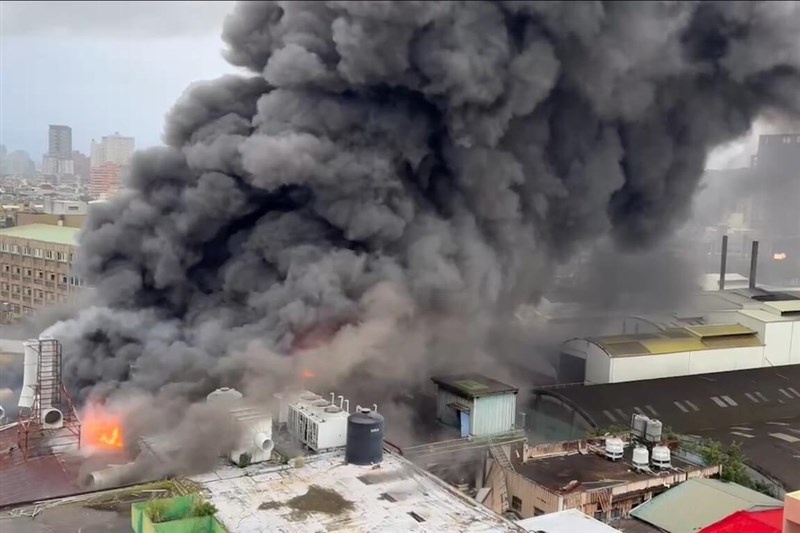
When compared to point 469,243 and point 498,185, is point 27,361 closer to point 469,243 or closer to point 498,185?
point 469,243

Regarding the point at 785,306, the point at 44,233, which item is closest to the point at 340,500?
the point at 785,306

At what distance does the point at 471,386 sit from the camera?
21391 millimetres

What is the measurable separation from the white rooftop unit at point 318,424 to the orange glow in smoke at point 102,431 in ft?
12.9

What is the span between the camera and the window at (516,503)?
57.9ft

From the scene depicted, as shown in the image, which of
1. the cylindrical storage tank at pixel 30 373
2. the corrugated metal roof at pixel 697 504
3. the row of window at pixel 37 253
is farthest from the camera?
the row of window at pixel 37 253

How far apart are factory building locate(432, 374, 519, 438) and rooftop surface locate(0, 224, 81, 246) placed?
25.7m

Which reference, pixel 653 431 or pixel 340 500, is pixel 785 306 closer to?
pixel 653 431

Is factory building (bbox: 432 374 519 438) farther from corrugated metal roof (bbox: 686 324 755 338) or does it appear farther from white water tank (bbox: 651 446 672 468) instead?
corrugated metal roof (bbox: 686 324 755 338)

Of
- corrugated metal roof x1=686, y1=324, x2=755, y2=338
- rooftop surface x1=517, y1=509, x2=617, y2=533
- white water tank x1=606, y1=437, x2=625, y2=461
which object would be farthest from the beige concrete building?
rooftop surface x1=517, y1=509, x2=617, y2=533

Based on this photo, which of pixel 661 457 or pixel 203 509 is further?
pixel 661 457

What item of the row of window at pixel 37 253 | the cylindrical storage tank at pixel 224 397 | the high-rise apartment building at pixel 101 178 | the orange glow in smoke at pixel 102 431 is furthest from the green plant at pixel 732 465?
the row of window at pixel 37 253

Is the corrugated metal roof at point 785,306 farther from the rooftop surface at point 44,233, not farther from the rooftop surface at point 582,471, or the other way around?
the rooftop surface at point 44,233

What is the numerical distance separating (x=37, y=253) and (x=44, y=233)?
6.38 feet

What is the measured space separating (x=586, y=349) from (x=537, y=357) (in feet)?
12.6
